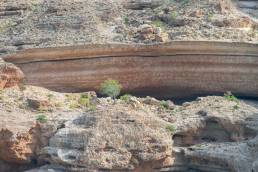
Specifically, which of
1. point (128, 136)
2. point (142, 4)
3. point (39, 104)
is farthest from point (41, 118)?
point (142, 4)

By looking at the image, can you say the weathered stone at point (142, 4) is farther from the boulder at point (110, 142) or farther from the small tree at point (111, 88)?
the boulder at point (110, 142)

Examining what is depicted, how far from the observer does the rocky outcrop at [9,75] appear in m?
17.2

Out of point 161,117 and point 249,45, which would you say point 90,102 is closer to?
point 161,117

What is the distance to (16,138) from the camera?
48.5ft

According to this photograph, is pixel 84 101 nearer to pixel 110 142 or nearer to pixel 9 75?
pixel 9 75

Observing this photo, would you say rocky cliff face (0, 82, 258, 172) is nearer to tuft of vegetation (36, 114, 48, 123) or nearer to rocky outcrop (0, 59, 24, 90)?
tuft of vegetation (36, 114, 48, 123)

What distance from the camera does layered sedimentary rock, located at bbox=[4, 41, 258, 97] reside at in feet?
58.1

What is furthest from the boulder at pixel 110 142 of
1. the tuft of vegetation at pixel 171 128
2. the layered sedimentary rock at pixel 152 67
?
the layered sedimentary rock at pixel 152 67

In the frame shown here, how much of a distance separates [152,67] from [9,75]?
3616 millimetres

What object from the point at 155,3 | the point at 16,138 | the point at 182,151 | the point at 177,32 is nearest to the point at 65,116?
the point at 16,138

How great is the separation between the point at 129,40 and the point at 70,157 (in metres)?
4.82

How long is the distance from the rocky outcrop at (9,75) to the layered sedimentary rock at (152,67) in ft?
2.46

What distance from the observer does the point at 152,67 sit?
1806cm

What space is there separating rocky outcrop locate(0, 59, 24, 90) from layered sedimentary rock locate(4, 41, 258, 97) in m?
0.75
